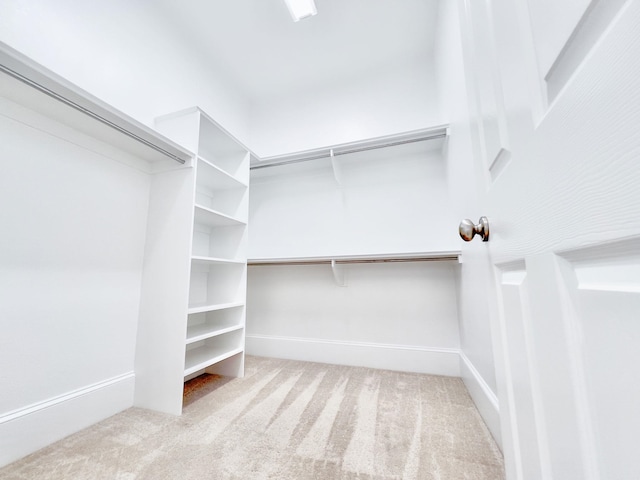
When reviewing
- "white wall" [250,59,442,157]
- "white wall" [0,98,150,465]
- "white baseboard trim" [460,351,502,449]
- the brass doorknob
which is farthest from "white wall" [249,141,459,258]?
the brass doorknob

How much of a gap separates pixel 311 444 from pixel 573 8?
1473mm

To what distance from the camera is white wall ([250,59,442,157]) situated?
7.58ft

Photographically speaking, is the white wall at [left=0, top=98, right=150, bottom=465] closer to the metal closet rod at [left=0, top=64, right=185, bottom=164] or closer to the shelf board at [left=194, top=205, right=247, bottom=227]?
the metal closet rod at [left=0, top=64, right=185, bottom=164]

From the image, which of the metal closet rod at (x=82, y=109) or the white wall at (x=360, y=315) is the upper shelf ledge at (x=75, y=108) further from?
the white wall at (x=360, y=315)

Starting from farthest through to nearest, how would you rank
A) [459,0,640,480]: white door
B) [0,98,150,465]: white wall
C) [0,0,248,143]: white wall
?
[0,0,248,143]: white wall, [0,98,150,465]: white wall, [459,0,640,480]: white door

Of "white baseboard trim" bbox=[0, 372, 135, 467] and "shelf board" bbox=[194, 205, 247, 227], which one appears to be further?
"shelf board" bbox=[194, 205, 247, 227]

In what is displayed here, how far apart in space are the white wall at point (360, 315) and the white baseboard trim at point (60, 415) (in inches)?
44.4

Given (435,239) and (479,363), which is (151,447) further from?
(435,239)

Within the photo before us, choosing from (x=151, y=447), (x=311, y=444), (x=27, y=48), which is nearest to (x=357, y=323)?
(x=311, y=444)

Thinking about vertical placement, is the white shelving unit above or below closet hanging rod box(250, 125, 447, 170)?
below

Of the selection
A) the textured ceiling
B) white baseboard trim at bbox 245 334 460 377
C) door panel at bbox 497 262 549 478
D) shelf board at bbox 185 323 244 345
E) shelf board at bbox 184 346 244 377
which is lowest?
white baseboard trim at bbox 245 334 460 377

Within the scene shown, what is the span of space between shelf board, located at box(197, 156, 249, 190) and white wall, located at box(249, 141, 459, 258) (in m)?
0.51

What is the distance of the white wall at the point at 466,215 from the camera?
3.96 feet

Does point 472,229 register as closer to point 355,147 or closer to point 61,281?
point 355,147
